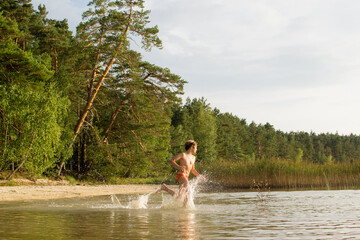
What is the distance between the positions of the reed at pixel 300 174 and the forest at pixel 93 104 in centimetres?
6

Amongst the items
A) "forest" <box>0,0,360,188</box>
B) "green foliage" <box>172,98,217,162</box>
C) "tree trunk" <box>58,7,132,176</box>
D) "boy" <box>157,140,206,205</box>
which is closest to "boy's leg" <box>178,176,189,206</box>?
"boy" <box>157,140,206,205</box>

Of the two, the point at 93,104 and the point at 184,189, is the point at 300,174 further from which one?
the point at 93,104

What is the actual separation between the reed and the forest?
6 cm

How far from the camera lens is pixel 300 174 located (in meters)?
22.4

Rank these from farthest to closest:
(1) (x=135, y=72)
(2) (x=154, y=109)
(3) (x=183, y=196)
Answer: (2) (x=154, y=109), (1) (x=135, y=72), (3) (x=183, y=196)

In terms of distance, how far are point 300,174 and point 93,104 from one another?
1804 cm

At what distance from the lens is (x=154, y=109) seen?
3278cm

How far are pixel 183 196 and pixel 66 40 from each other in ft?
73.5

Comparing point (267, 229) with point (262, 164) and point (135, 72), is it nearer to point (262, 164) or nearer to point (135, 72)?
point (262, 164)

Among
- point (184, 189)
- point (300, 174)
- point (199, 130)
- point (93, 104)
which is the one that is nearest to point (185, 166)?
point (184, 189)

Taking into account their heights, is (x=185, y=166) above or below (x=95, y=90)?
below

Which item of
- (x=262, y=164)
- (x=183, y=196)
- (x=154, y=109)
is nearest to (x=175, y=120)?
(x=154, y=109)

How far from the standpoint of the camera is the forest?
67.2 feet

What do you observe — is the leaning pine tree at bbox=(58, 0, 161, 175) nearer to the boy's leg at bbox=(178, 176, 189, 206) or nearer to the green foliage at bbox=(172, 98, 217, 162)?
the boy's leg at bbox=(178, 176, 189, 206)
